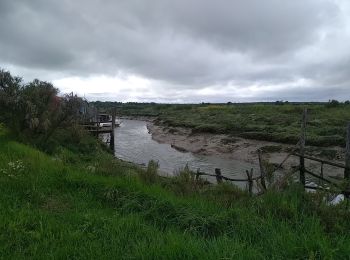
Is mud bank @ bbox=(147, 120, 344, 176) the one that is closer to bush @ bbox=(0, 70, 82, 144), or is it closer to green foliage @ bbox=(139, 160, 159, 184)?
bush @ bbox=(0, 70, 82, 144)

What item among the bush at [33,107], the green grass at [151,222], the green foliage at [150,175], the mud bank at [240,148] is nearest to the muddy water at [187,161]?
the mud bank at [240,148]

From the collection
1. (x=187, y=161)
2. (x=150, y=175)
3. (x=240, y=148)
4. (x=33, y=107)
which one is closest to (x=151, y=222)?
(x=150, y=175)

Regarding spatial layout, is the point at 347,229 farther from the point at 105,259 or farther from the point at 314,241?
the point at 105,259

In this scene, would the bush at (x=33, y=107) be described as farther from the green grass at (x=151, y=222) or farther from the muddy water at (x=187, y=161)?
the muddy water at (x=187, y=161)

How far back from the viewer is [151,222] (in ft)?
19.1

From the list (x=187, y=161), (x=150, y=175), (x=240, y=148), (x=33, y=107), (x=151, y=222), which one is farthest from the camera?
(x=240, y=148)

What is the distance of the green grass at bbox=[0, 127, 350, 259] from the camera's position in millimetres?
4422

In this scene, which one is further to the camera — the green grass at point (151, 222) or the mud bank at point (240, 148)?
the mud bank at point (240, 148)

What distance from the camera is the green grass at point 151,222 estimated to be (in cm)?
442

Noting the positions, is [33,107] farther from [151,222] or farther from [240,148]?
[240,148]

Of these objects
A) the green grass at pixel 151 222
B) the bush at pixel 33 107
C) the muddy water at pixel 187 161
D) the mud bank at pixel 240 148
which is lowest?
the muddy water at pixel 187 161

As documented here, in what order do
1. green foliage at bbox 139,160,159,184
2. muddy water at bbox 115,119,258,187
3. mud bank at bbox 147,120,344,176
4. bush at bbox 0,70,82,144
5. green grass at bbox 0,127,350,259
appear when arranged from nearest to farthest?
1. green grass at bbox 0,127,350,259
2. green foliage at bbox 139,160,159,184
3. bush at bbox 0,70,82,144
4. muddy water at bbox 115,119,258,187
5. mud bank at bbox 147,120,344,176

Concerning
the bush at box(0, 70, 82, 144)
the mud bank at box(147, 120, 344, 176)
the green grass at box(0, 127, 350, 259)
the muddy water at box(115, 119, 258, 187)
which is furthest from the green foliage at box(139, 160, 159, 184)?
the mud bank at box(147, 120, 344, 176)

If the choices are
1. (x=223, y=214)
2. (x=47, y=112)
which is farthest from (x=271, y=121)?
(x=223, y=214)
